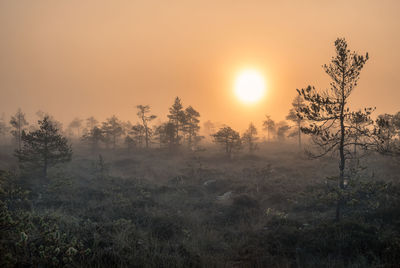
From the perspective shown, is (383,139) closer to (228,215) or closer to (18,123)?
(228,215)

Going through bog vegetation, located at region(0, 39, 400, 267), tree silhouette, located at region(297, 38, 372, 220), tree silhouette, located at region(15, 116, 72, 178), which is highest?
tree silhouette, located at region(297, 38, 372, 220)

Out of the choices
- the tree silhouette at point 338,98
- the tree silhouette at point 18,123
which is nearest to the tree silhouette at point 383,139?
the tree silhouette at point 338,98

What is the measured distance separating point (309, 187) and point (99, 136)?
3459cm

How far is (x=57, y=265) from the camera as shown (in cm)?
482

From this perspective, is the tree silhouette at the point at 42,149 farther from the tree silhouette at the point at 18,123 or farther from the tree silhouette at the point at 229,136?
the tree silhouette at the point at 229,136

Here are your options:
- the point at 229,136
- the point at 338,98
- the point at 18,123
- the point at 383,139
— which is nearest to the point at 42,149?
the point at 338,98

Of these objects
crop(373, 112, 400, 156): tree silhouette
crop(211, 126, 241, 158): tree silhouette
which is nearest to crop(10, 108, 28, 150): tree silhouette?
crop(211, 126, 241, 158): tree silhouette

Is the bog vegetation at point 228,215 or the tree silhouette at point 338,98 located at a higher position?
the tree silhouette at point 338,98

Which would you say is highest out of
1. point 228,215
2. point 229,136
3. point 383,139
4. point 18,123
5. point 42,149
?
point 18,123

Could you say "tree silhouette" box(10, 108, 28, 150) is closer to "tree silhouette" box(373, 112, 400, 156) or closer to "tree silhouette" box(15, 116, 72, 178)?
"tree silhouette" box(15, 116, 72, 178)

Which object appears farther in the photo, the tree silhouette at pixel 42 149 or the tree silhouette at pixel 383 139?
the tree silhouette at pixel 42 149

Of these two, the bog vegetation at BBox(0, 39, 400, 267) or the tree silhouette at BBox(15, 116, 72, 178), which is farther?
the tree silhouette at BBox(15, 116, 72, 178)

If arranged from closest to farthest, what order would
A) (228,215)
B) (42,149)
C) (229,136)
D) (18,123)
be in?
(228,215), (42,149), (229,136), (18,123)

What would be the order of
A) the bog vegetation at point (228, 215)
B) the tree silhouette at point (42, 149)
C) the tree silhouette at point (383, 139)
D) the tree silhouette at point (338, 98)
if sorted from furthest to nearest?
the tree silhouette at point (42, 149) → the tree silhouette at point (338, 98) → the tree silhouette at point (383, 139) → the bog vegetation at point (228, 215)
